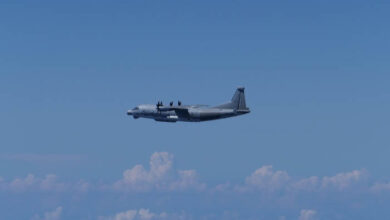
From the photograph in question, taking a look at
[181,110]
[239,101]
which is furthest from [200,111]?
[239,101]

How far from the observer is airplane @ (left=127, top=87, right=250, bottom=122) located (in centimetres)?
17638

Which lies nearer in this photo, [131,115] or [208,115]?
[208,115]

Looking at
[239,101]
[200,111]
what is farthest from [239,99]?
[200,111]

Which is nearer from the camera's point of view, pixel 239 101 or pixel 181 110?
pixel 239 101

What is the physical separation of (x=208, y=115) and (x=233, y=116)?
772 centimetres

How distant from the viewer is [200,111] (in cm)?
17862

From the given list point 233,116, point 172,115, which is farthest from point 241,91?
point 172,115

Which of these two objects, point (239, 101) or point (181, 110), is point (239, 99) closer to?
point (239, 101)

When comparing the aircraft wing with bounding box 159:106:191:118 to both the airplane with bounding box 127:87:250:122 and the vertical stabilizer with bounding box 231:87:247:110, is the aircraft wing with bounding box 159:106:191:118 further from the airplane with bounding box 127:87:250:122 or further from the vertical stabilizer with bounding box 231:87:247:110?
the vertical stabilizer with bounding box 231:87:247:110

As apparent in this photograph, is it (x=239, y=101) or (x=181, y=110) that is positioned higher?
(x=239, y=101)

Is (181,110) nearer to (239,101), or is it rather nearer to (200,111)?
(200,111)

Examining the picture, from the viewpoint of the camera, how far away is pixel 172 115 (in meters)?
183

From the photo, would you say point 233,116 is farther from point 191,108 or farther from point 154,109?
point 154,109

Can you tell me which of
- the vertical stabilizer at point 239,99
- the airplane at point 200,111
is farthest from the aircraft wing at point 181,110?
the vertical stabilizer at point 239,99
